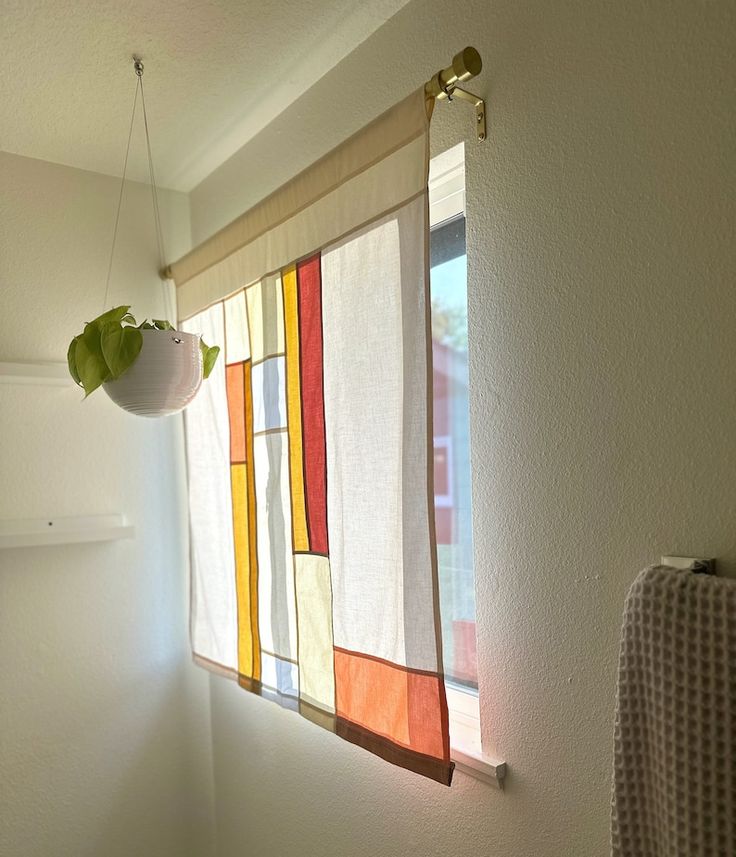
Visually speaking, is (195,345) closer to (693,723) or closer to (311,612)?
(311,612)

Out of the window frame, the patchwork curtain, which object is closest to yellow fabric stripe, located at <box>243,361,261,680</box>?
the patchwork curtain

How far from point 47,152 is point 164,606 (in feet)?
4.21

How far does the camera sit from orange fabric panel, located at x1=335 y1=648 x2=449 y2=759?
1.12 meters

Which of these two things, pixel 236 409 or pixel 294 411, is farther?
pixel 236 409

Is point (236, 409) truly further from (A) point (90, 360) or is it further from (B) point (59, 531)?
(B) point (59, 531)

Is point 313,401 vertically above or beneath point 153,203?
beneath

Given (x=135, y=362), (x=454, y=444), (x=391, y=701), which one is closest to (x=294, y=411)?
(x=135, y=362)

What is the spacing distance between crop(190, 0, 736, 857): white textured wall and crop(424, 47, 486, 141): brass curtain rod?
0.02 meters

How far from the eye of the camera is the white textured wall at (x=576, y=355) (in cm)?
85

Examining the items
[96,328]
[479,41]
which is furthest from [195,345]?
[479,41]

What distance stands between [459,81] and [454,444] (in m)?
1.52

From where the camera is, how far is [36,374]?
5.80 feet

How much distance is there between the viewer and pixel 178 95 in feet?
5.33

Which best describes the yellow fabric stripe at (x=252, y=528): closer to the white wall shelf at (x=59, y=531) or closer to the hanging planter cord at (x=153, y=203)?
the white wall shelf at (x=59, y=531)
